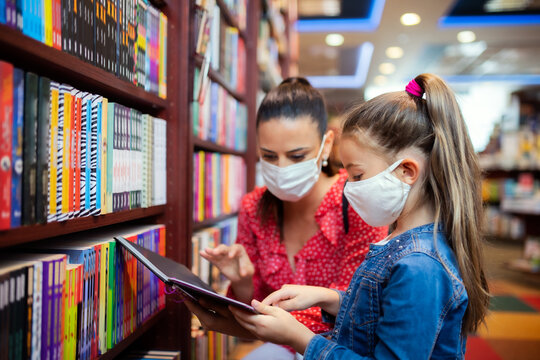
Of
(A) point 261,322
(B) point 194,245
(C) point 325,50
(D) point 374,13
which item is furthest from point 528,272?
A: (A) point 261,322

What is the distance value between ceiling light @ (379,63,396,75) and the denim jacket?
629cm

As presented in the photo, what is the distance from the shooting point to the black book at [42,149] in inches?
28.7

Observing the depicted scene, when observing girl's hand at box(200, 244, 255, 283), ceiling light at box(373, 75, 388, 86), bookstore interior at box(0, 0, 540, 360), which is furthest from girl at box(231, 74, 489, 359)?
ceiling light at box(373, 75, 388, 86)

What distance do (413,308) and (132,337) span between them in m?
0.67

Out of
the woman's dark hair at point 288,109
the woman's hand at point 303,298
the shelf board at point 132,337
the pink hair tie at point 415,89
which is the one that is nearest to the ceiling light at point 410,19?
the woman's dark hair at point 288,109

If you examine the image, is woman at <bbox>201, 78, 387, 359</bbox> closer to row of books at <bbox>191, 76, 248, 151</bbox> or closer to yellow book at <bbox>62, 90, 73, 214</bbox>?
row of books at <bbox>191, 76, 248, 151</bbox>

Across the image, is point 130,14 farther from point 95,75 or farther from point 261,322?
point 261,322

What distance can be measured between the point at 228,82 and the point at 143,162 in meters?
1.04

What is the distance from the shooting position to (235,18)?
220cm

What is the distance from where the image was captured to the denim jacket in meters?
0.79

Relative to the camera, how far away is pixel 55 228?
0.78 meters

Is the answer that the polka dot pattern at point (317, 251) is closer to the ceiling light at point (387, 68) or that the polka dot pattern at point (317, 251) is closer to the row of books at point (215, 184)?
the row of books at point (215, 184)

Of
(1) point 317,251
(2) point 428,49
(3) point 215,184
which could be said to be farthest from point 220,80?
(2) point 428,49

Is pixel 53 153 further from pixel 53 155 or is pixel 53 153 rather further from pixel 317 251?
pixel 317 251
